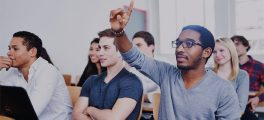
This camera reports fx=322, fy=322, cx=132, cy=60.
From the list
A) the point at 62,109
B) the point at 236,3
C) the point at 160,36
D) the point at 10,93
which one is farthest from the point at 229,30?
the point at 10,93

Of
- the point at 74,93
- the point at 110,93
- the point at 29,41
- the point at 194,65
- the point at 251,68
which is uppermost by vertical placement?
the point at 29,41

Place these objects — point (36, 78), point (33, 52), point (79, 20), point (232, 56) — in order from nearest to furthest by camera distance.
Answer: point (36, 78) → point (33, 52) → point (232, 56) → point (79, 20)

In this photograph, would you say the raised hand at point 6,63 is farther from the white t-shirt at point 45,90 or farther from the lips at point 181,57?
the lips at point 181,57

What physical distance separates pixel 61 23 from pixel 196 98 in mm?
3799

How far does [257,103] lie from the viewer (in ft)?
11.9

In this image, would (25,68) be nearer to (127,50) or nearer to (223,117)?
(127,50)

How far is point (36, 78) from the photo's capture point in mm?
2273

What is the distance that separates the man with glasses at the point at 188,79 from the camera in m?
1.68

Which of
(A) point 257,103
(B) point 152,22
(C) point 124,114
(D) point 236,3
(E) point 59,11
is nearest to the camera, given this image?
(C) point 124,114

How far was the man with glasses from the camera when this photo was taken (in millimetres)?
1682

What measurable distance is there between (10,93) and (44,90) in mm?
605

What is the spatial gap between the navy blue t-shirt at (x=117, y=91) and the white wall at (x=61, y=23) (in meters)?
2.51

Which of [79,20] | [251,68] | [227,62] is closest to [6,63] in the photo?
[227,62]

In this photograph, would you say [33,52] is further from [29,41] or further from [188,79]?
[188,79]
